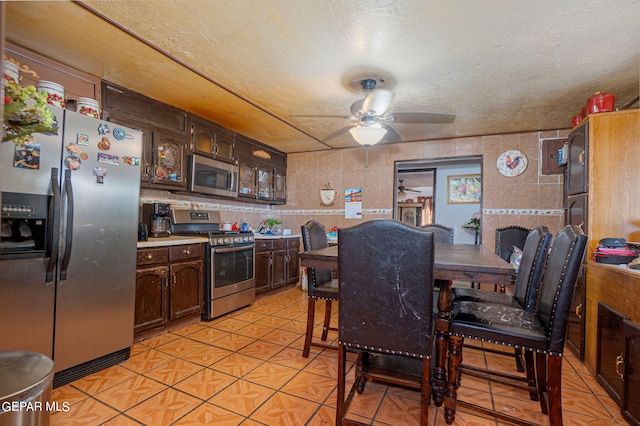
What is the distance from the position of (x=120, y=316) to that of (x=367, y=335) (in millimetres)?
1856

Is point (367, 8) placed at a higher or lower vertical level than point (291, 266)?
higher

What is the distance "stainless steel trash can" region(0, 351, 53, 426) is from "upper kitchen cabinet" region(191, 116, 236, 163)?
8.38 ft

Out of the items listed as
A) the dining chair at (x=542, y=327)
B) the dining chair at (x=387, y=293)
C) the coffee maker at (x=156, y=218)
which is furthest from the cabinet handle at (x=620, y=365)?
the coffee maker at (x=156, y=218)

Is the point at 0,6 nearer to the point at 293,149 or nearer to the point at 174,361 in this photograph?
the point at 174,361

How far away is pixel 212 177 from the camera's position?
145 inches

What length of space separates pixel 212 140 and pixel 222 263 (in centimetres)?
148

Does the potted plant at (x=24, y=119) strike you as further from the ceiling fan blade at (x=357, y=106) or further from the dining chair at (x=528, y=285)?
the dining chair at (x=528, y=285)

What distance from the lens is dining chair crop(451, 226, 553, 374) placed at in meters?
1.90

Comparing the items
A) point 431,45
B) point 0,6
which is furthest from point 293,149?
point 0,6

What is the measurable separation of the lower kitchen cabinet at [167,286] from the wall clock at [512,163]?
3.81 m

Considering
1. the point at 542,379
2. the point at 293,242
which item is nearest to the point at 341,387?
the point at 542,379

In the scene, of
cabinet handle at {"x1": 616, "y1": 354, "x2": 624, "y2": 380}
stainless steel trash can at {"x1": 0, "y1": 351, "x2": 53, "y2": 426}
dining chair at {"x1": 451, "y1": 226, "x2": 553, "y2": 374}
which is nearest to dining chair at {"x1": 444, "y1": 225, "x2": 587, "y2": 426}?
dining chair at {"x1": 451, "y1": 226, "x2": 553, "y2": 374}

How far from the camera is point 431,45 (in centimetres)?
207

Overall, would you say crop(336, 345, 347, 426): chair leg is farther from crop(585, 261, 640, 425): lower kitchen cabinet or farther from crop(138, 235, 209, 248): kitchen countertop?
crop(138, 235, 209, 248): kitchen countertop
